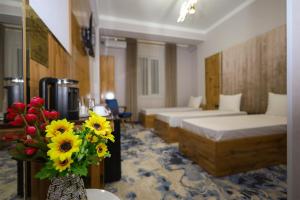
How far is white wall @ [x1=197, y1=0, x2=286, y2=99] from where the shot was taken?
310cm

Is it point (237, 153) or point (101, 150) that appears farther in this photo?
point (237, 153)

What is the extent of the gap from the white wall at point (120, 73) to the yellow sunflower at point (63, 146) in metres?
5.19

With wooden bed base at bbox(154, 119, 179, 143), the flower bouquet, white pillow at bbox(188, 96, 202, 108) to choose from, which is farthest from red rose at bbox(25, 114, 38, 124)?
white pillow at bbox(188, 96, 202, 108)

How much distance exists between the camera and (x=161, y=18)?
4246 millimetres

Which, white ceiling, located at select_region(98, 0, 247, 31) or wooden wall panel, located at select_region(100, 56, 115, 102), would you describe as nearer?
white ceiling, located at select_region(98, 0, 247, 31)

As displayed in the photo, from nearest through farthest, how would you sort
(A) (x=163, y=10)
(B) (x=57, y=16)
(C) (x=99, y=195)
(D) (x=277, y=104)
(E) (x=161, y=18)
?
(C) (x=99, y=195) → (B) (x=57, y=16) → (D) (x=277, y=104) → (A) (x=163, y=10) → (E) (x=161, y=18)

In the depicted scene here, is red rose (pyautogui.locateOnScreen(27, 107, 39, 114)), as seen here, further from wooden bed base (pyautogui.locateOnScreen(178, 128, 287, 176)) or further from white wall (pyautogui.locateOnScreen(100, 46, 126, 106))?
white wall (pyautogui.locateOnScreen(100, 46, 126, 106))

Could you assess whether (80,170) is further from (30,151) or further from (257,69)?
(257,69)

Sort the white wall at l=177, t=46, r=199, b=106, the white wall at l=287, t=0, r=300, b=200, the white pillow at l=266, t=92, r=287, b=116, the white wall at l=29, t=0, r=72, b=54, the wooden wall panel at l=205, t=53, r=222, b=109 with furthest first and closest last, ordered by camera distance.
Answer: the white wall at l=177, t=46, r=199, b=106
the wooden wall panel at l=205, t=53, r=222, b=109
the white pillow at l=266, t=92, r=287, b=116
the white wall at l=29, t=0, r=72, b=54
the white wall at l=287, t=0, r=300, b=200

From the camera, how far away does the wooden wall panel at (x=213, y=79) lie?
4.55 meters

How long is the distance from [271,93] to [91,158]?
3563 mm

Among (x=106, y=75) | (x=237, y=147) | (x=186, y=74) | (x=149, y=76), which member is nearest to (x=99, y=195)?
(x=237, y=147)

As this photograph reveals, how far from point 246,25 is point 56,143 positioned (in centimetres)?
455

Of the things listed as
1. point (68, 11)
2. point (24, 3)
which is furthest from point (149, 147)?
point (24, 3)
